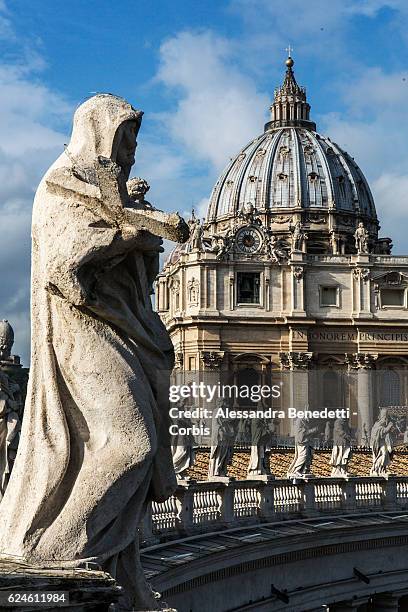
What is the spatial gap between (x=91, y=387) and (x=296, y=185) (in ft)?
296

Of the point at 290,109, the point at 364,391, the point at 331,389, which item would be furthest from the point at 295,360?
the point at 290,109

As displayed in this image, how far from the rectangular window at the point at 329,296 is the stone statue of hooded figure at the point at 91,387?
65.8m

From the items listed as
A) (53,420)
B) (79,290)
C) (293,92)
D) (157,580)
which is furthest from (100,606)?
(293,92)

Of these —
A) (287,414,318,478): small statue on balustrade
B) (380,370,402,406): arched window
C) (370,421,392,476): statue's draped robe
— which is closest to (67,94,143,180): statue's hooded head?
(287,414,318,478): small statue on balustrade

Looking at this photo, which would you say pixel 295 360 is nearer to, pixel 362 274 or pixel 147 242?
pixel 362 274

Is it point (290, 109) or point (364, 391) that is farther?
point (290, 109)

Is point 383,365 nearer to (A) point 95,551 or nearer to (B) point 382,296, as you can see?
(B) point 382,296

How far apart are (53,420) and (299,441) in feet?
53.0

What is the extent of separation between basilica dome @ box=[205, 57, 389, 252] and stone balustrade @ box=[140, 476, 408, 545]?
68267 millimetres

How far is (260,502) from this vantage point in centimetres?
1510

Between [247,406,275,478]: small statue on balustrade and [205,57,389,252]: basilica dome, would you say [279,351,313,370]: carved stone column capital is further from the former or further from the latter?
[247,406,275,478]: small statue on balustrade

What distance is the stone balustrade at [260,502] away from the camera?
39.3 ft

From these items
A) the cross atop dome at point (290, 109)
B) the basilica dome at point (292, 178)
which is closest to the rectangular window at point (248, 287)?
the basilica dome at point (292, 178)

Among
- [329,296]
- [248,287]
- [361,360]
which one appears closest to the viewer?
[248,287]
